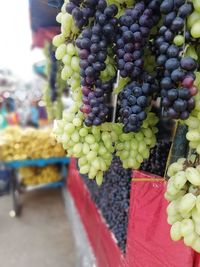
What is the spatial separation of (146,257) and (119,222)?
0.74 meters

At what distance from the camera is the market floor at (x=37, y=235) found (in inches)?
137

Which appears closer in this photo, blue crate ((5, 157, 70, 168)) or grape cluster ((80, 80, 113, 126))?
grape cluster ((80, 80, 113, 126))

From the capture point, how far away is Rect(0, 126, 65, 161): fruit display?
423 centimetres

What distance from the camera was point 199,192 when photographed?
3.16ft

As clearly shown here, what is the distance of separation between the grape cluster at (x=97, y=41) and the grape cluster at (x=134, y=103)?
0.43 feet

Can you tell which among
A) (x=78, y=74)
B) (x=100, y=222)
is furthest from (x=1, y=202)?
(x=78, y=74)

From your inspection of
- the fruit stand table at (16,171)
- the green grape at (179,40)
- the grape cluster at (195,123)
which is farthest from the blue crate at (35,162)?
the green grape at (179,40)

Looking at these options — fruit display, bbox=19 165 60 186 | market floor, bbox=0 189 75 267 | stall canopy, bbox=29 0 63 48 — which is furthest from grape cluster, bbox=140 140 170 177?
fruit display, bbox=19 165 60 186

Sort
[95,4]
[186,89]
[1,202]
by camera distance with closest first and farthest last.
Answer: [186,89] < [95,4] < [1,202]

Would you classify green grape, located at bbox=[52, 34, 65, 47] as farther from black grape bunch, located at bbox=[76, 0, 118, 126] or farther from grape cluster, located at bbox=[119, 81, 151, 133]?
grape cluster, located at bbox=[119, 81, 151, 133]

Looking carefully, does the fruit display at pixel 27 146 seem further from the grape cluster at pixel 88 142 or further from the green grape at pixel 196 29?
the green grape at pixel 196 29

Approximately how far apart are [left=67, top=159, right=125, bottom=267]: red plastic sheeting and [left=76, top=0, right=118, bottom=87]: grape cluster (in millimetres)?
1450

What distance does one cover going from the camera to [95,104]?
1027 millimetres

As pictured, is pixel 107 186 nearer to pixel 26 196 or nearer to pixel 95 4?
pixel 95 4
